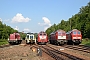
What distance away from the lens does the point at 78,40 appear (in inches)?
1703

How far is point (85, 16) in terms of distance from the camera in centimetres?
8888

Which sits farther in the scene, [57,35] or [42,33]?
[42,33]

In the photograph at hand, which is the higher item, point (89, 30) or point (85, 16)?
point (85, 16)

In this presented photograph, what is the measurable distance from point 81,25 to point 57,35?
38.9 metres

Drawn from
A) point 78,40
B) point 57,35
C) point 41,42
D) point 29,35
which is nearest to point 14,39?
point 29,35

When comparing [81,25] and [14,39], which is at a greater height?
[81,25]

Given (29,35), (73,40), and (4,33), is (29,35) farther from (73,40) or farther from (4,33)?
(4,33)

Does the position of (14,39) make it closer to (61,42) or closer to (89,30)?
(61,42)

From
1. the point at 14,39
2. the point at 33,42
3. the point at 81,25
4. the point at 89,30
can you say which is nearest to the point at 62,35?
the point at 33,42

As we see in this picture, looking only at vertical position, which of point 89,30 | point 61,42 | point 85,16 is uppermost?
point 85,16

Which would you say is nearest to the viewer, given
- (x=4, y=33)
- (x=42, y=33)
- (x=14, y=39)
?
(x=42, y=33)

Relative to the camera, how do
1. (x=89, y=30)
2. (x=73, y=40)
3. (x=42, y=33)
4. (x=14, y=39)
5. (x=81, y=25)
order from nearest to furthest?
(x=73, y=40), (x=42, y=33), (x=14, y=39), (x=89, y=30), (x=81, y=25)

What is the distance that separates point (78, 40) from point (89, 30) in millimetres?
26103

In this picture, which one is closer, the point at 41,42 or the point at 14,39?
the point at 41,42
